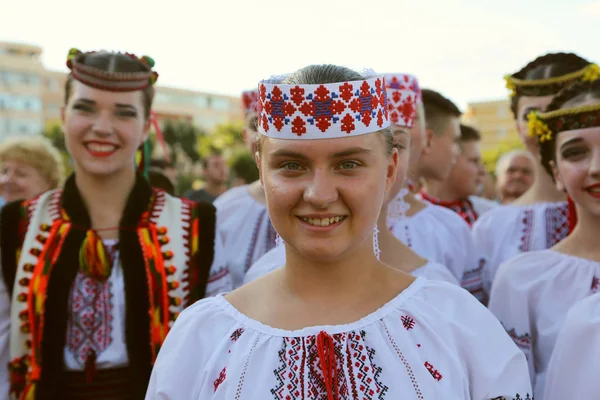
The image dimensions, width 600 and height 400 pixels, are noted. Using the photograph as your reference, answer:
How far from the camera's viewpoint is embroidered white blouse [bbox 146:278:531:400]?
6.02 feet

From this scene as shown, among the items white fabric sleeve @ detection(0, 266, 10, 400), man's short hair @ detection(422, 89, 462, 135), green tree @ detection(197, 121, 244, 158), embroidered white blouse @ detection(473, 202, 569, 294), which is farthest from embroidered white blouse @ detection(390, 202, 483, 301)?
green tree @ detection(197, 121, 244, 158)

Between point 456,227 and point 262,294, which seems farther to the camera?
point 456,227

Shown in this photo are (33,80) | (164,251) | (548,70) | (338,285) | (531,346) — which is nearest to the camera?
(338,285)

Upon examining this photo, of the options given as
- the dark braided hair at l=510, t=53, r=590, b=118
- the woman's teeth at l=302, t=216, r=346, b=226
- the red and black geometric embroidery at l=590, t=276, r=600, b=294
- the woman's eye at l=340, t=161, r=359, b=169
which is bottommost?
the red and black geometric embroidery at l=590, t=276, r=600, b=294

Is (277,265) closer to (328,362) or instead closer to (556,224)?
(328,362)

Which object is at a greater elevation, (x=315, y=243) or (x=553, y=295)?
(x=315, y=243)

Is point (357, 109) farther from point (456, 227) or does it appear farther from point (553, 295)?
point (456, 227)

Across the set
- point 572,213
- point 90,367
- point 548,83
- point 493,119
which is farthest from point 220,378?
point 493,119

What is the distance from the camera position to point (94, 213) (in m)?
3.18

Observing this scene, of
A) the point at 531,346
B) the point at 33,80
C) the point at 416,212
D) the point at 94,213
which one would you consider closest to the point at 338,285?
the point at 531,346

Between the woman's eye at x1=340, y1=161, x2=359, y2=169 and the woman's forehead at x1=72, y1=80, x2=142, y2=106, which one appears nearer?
the woman's eye at x1=340, y1=161, x2=359, y2=169

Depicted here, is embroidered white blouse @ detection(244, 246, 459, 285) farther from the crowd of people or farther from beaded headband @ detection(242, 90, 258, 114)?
beaded headband @ detection(242, 90, 258, 114)

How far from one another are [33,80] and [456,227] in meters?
50.4

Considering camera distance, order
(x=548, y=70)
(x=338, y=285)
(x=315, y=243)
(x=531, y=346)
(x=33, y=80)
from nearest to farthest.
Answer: (x=315, y=243), (x=338, y=285), (x=531, y=346), (x=548, y=70), (x=33, y=80)
